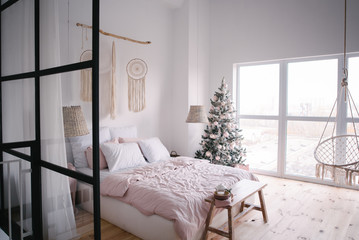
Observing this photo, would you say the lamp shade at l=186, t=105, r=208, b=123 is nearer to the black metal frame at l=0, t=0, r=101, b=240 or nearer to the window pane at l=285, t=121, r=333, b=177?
the window pane at l=285, t=121, r=333, b=177

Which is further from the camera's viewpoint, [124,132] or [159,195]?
[124,132]

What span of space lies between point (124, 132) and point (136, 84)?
0.91m

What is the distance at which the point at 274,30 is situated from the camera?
4.72 m

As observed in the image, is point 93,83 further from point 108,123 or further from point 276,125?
point 276,125

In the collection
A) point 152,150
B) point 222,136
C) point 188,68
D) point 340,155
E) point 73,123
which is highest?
point 188,68

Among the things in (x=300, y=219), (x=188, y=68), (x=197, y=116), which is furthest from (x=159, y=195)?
(x=188, y=68)

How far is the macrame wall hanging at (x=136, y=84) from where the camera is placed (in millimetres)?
4418

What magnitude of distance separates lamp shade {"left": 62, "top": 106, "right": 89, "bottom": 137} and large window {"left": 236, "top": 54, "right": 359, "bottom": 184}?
400 centimetres

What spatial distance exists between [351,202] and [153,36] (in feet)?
14.0

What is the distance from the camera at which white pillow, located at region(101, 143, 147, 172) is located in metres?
3.41

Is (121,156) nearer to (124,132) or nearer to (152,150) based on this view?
(152,150)

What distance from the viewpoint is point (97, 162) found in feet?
5.42

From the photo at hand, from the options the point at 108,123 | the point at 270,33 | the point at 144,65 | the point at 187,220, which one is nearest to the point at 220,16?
the point at 270,33

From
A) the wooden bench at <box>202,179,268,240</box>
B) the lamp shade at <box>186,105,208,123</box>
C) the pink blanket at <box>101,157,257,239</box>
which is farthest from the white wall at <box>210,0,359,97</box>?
the wooden bench at <box>202,179,268,240</box>
